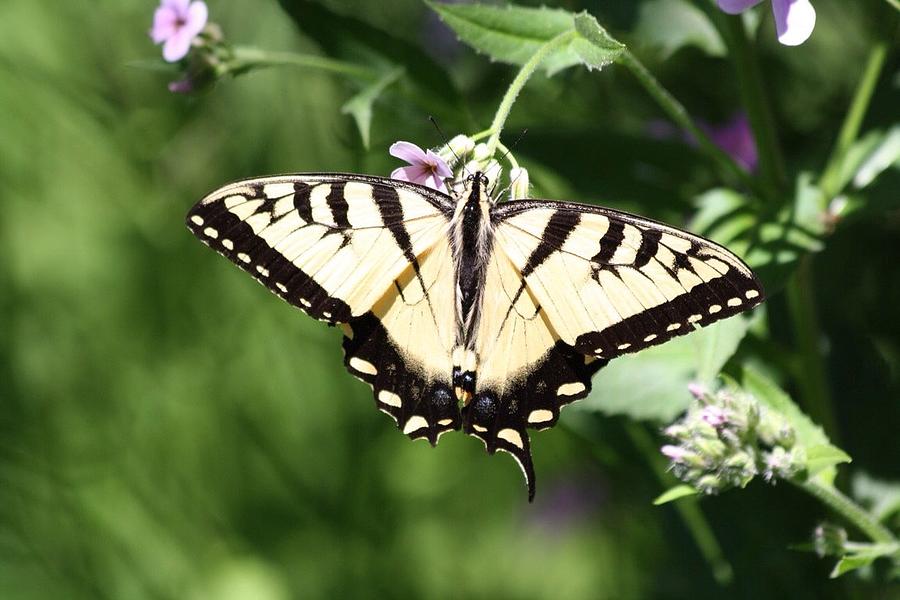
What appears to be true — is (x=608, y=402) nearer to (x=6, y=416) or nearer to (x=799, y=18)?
(x=799, y=18)

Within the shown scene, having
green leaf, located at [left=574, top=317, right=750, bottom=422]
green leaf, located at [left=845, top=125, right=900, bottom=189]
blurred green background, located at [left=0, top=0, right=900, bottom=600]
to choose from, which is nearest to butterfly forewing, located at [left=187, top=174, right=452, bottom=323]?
green leaf, located at [left=574, top=317, right=750, bottom=422]

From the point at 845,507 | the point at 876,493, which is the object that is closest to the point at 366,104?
the point at 845,507

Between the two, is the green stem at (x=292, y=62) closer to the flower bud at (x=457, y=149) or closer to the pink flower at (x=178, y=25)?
the pink flower at (x=178, y=25)

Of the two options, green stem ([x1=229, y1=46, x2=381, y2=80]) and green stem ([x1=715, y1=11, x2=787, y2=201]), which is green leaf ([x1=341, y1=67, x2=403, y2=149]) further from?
green stem ([x1=715, y1=11, x2=787, y2=201])

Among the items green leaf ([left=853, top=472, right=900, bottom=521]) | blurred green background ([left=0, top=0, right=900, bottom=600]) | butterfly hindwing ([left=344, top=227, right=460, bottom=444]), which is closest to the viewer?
butterfly hindwing ([left=344, top=227, right=460, bottom=444])

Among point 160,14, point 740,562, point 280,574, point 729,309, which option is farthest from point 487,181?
point 280,574

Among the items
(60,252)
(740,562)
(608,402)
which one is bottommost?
(740,562)
